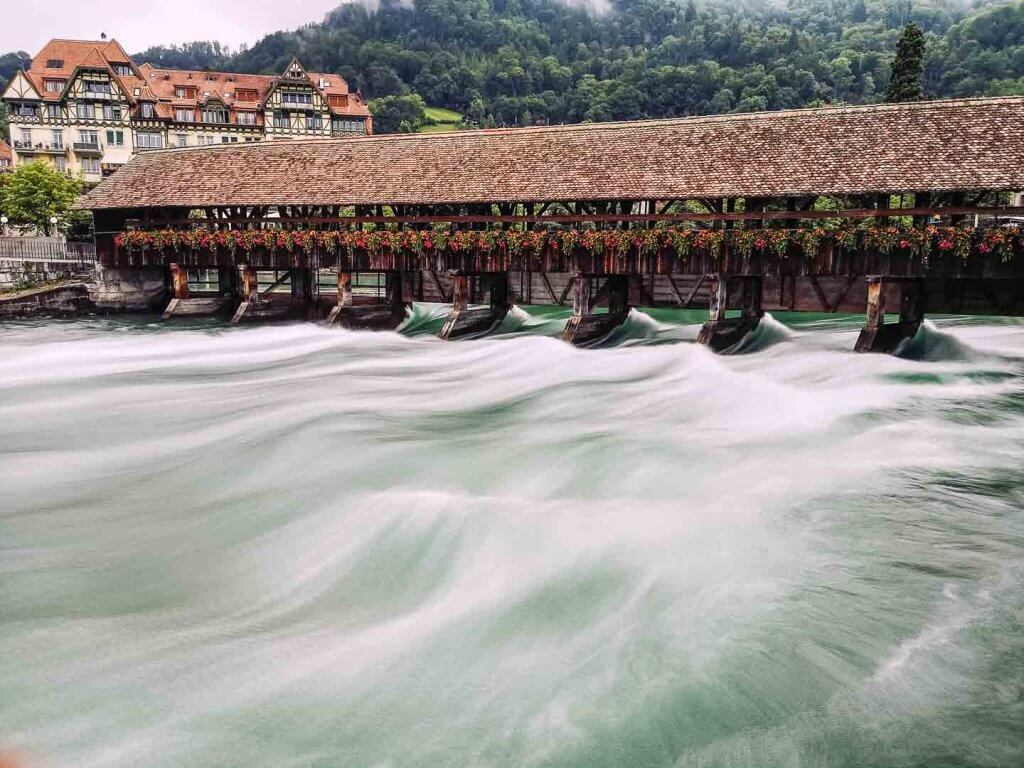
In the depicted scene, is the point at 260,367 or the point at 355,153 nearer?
the point at 260,367

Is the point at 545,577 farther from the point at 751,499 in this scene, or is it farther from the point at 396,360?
the point at 396,360

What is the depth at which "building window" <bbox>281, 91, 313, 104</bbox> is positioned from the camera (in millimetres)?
68438

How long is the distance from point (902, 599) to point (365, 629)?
4285 millimetres

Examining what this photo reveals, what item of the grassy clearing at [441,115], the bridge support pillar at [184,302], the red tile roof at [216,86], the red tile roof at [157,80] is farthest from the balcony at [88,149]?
the grassy clearing at [441,115]

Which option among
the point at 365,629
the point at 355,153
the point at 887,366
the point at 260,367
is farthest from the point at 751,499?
the point at 355,153

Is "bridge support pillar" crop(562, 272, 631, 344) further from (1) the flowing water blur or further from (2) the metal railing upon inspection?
(2) the metal railing

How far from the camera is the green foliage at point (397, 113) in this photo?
351 ft

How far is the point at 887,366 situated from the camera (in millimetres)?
16609

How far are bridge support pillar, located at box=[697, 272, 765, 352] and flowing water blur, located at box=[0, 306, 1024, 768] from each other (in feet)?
16.8

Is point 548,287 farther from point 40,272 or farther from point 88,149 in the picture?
point 88,149

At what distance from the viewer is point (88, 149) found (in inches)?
2315

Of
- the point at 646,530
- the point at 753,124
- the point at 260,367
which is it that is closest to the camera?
the point at 646,530

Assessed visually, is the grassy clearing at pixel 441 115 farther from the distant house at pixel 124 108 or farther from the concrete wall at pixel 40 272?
the concrete wall at pixel 40 272

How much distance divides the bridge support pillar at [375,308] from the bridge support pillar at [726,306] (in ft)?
31.3
